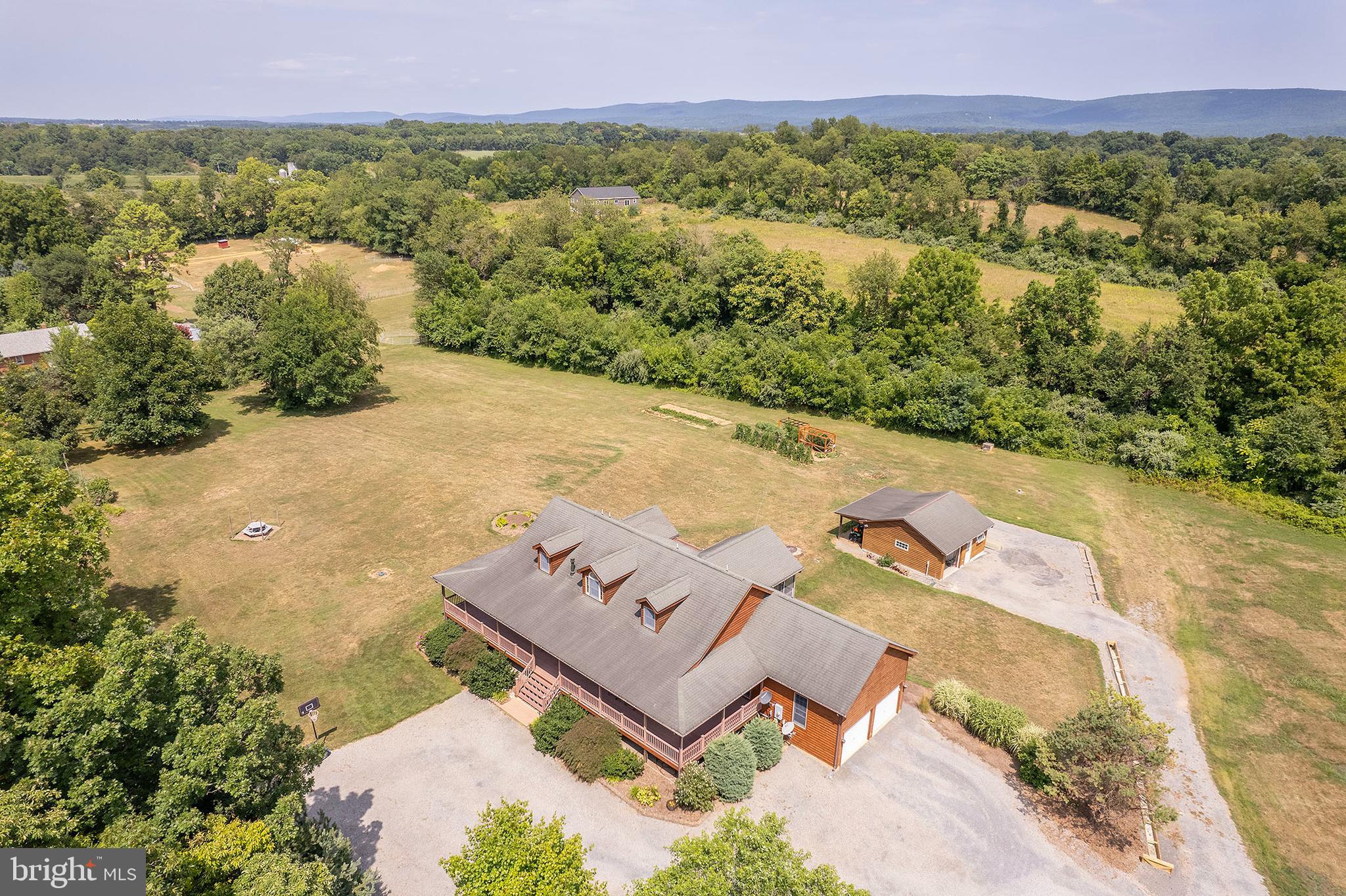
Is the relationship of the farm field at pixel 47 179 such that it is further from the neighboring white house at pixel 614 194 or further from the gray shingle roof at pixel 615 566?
the gray shingle roof at pixel 615 566

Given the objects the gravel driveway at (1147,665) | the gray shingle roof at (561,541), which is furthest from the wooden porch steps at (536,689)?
the gravel driveway at (1147,665)

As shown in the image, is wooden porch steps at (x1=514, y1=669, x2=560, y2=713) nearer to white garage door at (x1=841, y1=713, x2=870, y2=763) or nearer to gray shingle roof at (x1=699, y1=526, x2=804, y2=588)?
gray shingle roof at (x1=699, y1=526, x2=804, y2=588)

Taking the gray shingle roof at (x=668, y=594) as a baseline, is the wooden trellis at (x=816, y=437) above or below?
below

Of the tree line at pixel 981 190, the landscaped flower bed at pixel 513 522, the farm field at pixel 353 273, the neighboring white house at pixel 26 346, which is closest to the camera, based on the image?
the landscaped flower bed at pixel 513 522

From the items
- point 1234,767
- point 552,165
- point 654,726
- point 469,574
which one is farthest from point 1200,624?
point 552,165

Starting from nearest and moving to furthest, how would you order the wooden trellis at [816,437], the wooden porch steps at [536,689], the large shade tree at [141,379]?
the wooden porch steps at [536,689] < the large shade tree at [141,379] < the wooden trellis at [816,437]

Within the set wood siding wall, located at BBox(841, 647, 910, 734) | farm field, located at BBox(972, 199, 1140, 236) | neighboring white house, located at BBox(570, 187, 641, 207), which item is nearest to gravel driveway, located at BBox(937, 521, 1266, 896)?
wood siding wall, located at BBox(841, 647, 910, 734)

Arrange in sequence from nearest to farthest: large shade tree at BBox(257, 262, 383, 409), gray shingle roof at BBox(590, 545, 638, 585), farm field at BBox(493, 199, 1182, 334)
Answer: gray shingle roof at BBox(590, 545, 638, 585) → large shade tree at BBox(257, 262, 383, 409) → farm field at BBox(493, 199, 1182, 334)
